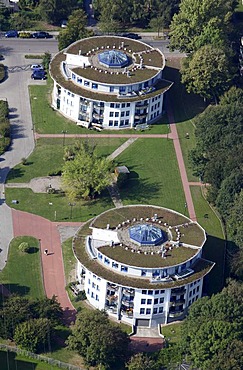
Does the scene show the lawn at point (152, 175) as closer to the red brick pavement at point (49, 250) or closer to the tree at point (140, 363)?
the red brick pavement at point (49, 250)

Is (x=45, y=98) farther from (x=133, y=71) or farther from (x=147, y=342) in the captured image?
(x=147, y=342)

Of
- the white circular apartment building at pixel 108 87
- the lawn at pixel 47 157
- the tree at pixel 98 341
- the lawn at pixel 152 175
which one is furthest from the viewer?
the white circular apartment building at pixel 108 87

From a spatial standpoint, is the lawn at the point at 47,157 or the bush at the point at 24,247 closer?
the bush at the point at 24,247

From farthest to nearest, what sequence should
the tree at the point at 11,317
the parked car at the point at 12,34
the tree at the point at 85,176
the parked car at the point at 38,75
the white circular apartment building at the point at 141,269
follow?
the parked car at the point at 12,34
the parked car at the point at 38,75
the tree at the point at 85,176
the white circular apartment building at the point at 141,269
the tree at the point at 11,317

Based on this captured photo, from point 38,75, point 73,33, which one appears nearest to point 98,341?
point 38,75

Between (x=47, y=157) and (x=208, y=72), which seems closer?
(x=47, y=157)

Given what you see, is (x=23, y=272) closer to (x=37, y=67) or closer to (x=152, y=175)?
(x=152, y=175)

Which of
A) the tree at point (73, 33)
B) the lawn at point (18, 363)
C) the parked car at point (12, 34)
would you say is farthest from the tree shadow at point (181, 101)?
the lawn at point (18, 363)
